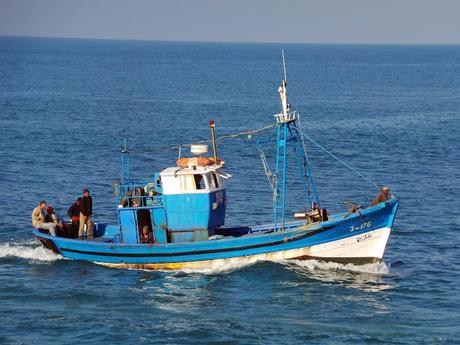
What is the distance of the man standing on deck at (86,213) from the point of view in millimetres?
37188

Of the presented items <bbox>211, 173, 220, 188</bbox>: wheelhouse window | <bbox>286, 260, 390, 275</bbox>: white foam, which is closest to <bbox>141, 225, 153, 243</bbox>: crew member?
<bbox>211, 173, 220, 188</bbox>: wheelhouse window

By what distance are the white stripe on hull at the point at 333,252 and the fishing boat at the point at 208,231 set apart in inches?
1.4

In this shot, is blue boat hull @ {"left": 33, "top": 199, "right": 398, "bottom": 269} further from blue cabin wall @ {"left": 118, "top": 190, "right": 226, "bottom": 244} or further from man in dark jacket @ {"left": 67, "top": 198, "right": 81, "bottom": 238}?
man in dark jacket @ {"left": 67, "top": 198, "right": 81, "bottom": 238}

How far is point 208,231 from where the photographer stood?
35.2m

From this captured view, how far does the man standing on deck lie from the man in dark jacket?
255mm

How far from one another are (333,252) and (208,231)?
4548 millimetres

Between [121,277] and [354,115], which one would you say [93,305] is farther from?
[354,115]

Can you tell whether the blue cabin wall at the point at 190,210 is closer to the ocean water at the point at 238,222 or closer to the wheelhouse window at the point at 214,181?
the wheelhouse window at the point at 214,181

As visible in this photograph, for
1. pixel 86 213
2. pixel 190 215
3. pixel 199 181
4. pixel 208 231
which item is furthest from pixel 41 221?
pixel 208 231

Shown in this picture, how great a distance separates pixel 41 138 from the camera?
68562mm

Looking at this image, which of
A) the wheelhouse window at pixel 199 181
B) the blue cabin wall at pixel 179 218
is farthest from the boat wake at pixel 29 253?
the wheelhouse window at pixel 199 181

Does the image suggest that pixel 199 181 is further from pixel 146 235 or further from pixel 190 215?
pixel 146 235

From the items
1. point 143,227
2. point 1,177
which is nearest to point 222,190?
point 143,227

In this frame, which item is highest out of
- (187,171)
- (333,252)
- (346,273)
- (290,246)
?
(187,171)
